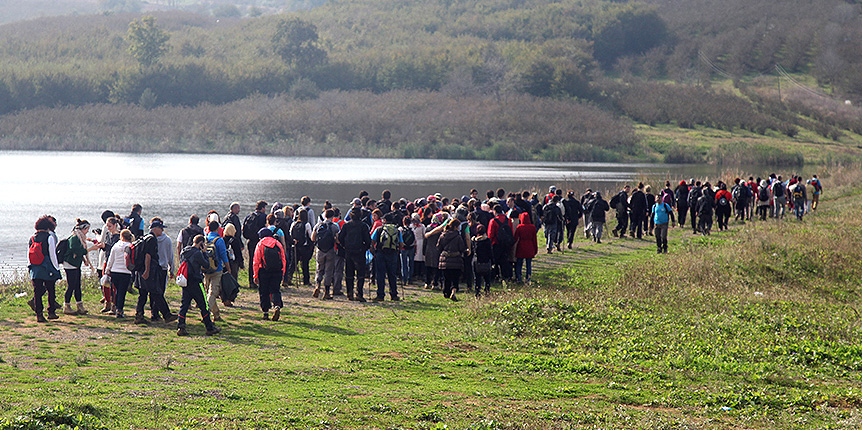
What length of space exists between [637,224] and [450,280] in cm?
1136

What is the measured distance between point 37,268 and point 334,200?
36629 mm

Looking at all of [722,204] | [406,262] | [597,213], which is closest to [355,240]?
[406,262]

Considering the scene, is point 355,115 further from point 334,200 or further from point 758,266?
point 758,266

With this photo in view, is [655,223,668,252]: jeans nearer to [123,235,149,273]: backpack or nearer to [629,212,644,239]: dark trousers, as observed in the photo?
[629,212,644,239]: dark trousers

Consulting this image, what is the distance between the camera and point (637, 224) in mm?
24531

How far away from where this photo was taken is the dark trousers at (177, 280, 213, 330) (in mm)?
11555

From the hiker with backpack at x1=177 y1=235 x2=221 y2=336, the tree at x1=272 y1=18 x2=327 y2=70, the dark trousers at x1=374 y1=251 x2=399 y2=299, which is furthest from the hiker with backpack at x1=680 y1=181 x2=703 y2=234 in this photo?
the tree at x1=272 y1=18 x2=327 y2=70

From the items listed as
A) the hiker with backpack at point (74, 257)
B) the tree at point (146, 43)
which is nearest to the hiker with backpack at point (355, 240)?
the hiker with backpack at point (74, 257)

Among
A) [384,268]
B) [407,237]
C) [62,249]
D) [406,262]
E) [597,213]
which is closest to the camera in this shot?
[62,249]

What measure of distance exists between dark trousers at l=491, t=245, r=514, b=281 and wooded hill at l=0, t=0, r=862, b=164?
7696cm

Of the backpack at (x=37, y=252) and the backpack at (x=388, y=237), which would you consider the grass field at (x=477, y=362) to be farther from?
the backpack at (x=388, y=237)

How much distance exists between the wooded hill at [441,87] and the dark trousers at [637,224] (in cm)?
6686

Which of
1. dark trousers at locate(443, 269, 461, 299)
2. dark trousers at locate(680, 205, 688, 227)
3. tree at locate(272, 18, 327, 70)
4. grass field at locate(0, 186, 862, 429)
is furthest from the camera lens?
tree at locate(272, 18, 327, 70)

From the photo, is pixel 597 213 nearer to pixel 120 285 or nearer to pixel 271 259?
pixel 271 259
